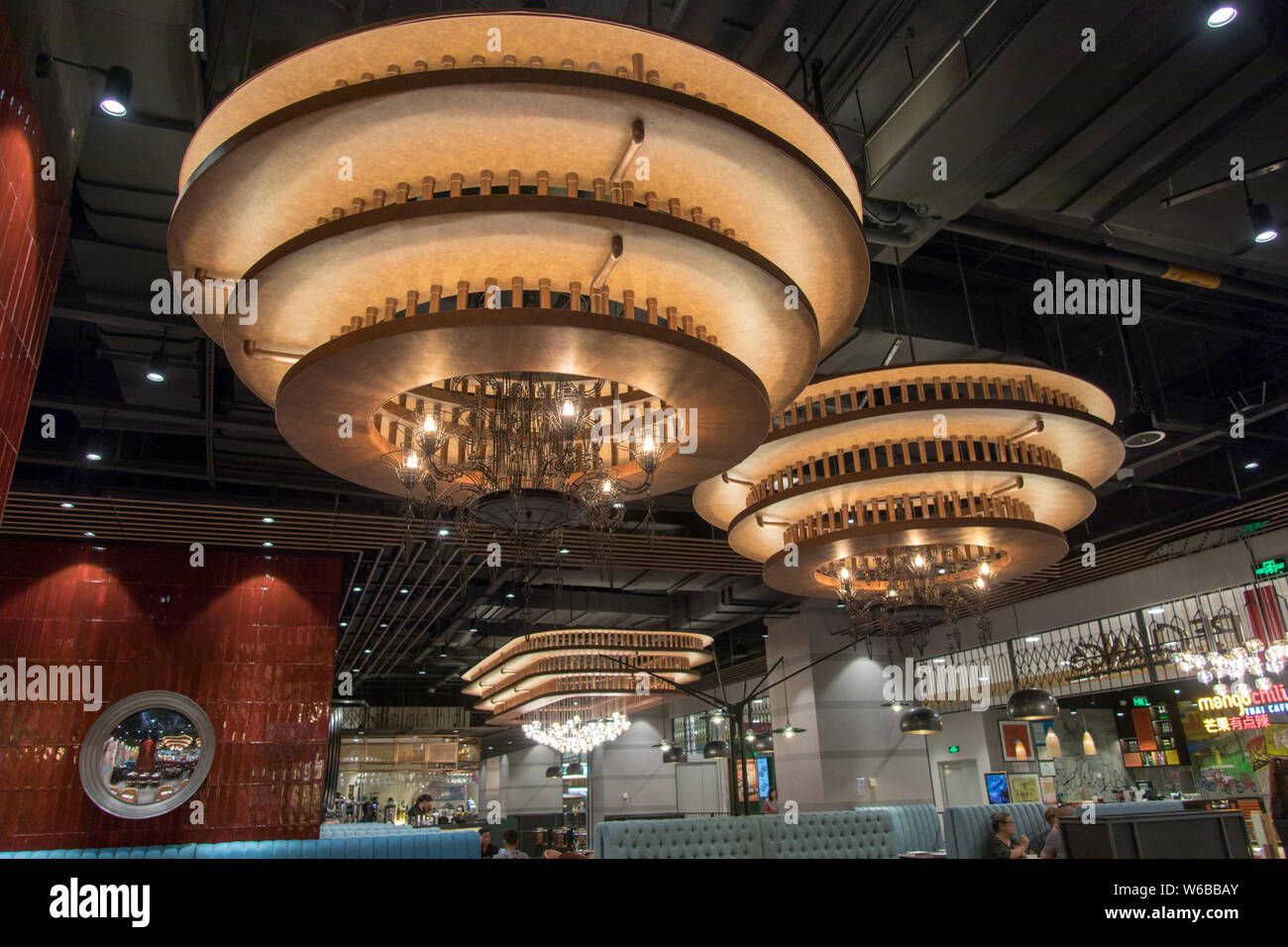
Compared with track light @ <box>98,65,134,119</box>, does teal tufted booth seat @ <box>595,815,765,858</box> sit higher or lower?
lower

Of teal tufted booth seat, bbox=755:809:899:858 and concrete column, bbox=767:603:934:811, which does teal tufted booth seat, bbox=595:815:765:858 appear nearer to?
teal tufted booth seat, bbox=755:809:899:858

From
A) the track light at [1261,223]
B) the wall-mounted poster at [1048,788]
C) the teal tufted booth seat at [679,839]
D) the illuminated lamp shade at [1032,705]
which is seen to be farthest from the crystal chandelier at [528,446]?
the wall-mounted poster at [1048,788]

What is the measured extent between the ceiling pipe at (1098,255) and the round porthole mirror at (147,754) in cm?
960

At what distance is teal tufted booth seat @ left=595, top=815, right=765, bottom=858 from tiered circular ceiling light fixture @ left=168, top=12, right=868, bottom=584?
193 inches

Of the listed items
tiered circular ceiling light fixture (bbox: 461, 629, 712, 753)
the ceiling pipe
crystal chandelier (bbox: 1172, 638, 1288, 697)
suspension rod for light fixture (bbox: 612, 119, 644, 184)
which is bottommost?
crystal chandelier (bbox: 1172, 638, 1288, 697)

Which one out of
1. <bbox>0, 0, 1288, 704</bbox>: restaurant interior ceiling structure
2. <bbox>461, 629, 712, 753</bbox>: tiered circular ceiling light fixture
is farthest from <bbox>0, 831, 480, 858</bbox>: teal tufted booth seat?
<bbox>0, 0, 1288, 704</bbox>: restaurant interior ceiling structure

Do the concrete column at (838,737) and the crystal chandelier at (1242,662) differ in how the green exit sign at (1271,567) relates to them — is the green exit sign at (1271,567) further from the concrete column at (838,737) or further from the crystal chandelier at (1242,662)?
the concrete column at (838,737)

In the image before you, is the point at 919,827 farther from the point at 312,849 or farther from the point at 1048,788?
the point at 312,849

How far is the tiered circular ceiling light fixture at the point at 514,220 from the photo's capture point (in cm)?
275

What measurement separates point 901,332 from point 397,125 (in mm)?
4989

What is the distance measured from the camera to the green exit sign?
31.6 feet

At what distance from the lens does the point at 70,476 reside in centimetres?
845
